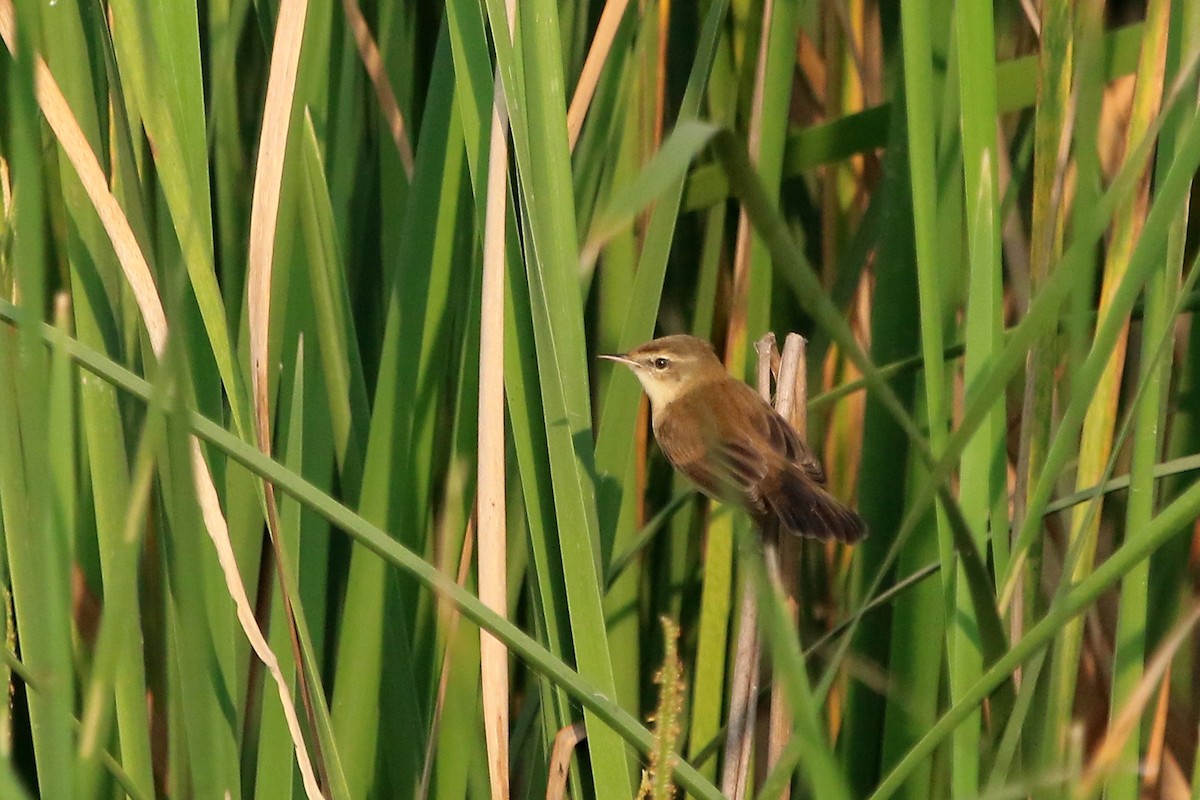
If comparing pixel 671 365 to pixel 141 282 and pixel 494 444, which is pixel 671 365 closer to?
pixel 494 444

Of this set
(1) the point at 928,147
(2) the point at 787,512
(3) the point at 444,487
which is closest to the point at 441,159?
(3) the point at 444,487

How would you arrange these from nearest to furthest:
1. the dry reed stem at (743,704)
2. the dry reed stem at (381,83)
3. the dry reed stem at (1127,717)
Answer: the dry reed stem at (1127,717) → the dry reed stem at (743,704) → the dry reed stem at (381,83)

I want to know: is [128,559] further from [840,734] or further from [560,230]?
[840,734]

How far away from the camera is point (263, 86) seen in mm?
1521

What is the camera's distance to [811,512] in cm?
156

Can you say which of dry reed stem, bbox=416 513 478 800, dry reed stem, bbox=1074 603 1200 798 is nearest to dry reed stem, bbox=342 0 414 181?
dry reed stem, bbox=416 513 478 800

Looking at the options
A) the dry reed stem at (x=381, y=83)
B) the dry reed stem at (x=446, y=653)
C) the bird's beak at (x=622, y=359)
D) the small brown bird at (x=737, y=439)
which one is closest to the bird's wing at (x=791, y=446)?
the small brown bird at (x=737, y=439)

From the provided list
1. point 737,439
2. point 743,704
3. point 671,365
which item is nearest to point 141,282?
point 743,704

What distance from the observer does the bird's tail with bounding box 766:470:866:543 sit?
146 centimetres

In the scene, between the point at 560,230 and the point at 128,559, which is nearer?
the point at 128,559

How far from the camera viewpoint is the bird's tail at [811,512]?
1.46m

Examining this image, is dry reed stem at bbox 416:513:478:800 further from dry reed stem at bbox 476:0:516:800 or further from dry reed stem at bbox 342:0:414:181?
dry reed stem at bbox 342:0:414:181

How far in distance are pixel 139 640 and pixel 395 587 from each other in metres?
0.25

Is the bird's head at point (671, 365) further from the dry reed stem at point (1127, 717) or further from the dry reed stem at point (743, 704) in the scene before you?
the dry reed stem at point (1127, 717)
